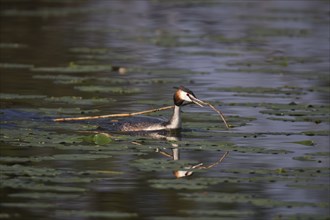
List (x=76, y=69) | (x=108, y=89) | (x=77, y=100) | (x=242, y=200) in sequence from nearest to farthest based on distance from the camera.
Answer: (x=242, y=200) < (x=77, y=100) < (x=108, y=89) < (x=76, y=69)

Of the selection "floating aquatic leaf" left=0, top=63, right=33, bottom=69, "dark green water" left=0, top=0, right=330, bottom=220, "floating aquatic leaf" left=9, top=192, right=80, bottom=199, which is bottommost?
"dark green water" left=0, top=0, right=330, bottom=220

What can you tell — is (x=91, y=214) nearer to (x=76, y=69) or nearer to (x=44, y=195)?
(x=44, y=195)

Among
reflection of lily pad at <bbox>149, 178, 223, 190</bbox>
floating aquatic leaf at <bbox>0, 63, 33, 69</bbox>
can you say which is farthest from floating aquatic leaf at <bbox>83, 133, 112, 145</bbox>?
floating aquatic leaf at <bbox>0, 63, 33, 69</bbox>

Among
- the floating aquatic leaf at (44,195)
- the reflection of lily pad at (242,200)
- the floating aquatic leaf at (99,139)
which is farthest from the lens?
the floating aquatic leaf at (99,139)

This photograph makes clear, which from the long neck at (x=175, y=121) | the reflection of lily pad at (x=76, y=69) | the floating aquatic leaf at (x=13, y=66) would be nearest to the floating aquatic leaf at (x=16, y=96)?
the long neck at (x=175, y=121)

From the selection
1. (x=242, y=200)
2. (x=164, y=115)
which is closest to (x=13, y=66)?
(x=164, y=115)

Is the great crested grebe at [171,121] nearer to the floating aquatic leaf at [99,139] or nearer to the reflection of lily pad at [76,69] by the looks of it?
the floating aquatic leaf at [99,139]

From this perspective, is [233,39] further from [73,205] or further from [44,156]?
[73,205]

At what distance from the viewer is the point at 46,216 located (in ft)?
27.0

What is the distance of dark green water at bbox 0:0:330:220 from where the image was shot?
8798 mm

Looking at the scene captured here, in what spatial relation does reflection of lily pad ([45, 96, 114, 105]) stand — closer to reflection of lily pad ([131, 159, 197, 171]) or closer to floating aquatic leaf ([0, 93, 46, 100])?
floating aquatic leaf ([0, 93, 46, 100])

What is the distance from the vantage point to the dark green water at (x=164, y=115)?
8798mm

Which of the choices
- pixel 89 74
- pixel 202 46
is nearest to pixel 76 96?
pixel 89 74

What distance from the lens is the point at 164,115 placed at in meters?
13.9
